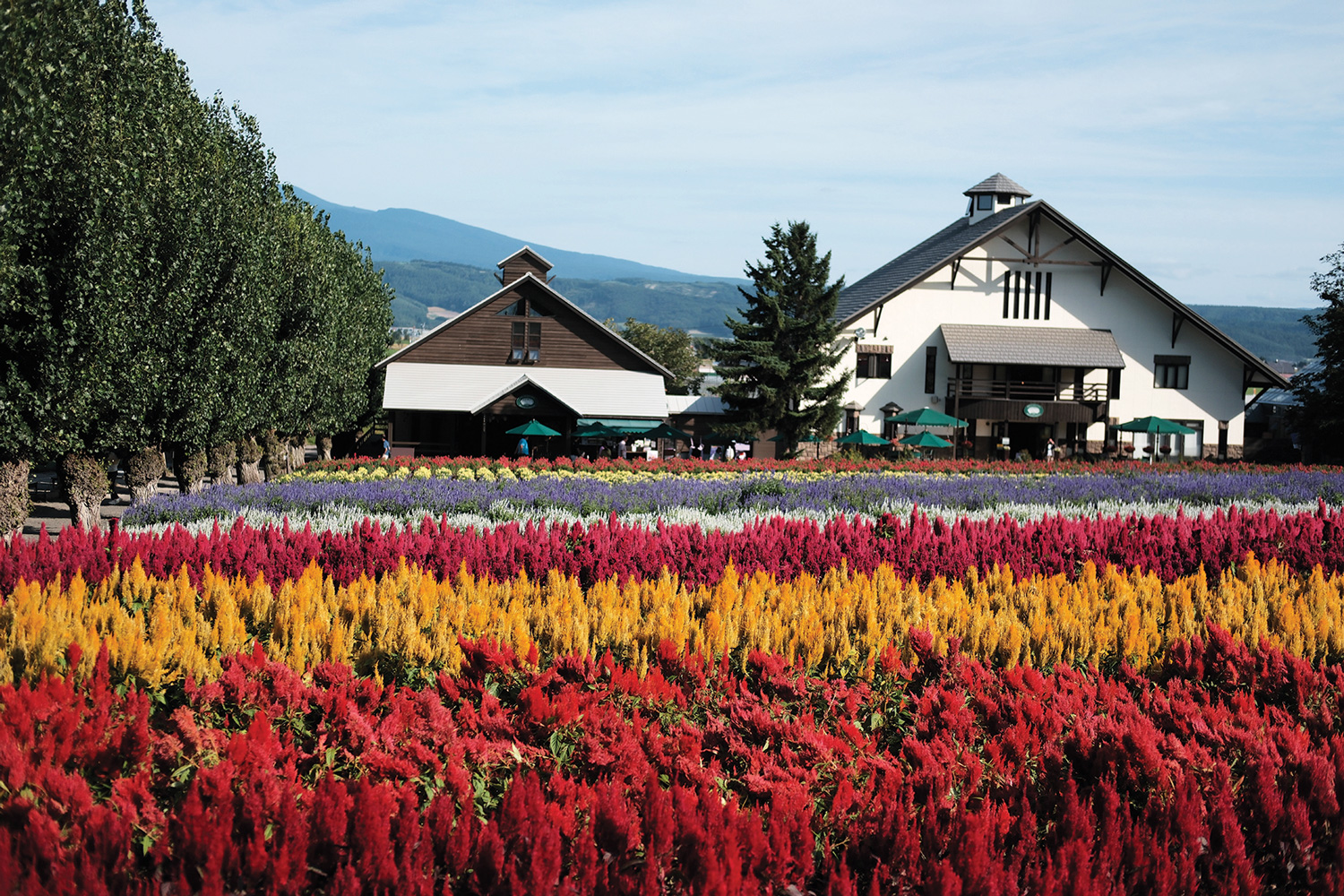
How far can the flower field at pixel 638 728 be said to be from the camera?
3215 millimetres

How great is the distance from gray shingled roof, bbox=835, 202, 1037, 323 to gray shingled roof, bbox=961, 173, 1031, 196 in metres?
1.85

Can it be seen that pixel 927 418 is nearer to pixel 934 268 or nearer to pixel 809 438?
pixel 809 438

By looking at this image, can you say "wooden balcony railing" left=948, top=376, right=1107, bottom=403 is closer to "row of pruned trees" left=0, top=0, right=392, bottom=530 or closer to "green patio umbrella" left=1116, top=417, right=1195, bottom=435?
"green patio umbrella" left=1116, top=417, right=1195, bottom=435

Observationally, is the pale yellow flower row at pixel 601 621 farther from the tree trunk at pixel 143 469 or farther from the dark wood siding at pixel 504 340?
the dark wood siding at pixel 504 340

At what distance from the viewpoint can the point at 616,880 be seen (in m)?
3.15

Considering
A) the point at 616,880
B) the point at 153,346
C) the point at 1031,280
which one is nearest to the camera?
the point at 616,880

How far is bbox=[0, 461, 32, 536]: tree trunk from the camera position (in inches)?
637

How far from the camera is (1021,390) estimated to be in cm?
4697

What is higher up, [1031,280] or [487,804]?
[1031,280]

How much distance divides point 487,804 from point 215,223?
20.9m

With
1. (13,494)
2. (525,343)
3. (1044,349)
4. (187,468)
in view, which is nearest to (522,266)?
(525,343)

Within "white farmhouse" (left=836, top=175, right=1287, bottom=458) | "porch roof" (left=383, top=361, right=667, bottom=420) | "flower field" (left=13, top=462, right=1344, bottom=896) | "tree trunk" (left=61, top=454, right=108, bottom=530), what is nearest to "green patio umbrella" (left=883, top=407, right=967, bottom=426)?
"white farmhouse" (left=836, top=175, right=1287, bottom=458)

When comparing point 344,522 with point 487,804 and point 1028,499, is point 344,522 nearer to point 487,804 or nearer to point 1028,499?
point 487,804

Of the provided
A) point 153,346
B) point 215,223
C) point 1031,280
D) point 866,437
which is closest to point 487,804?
point 153,346
